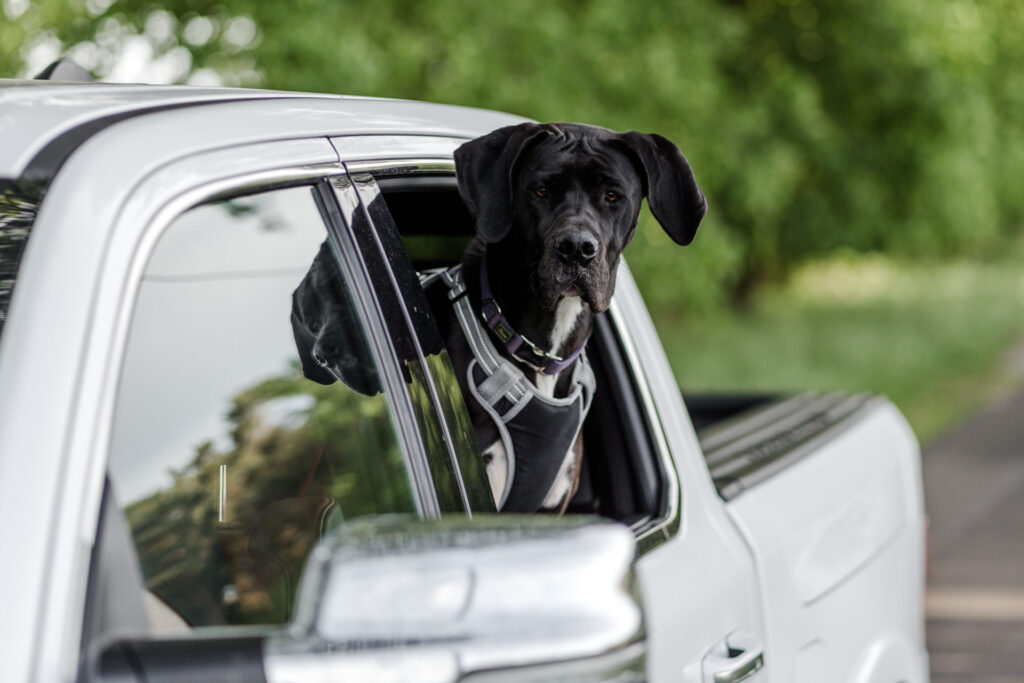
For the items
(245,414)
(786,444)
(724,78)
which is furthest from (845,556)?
(724,78)

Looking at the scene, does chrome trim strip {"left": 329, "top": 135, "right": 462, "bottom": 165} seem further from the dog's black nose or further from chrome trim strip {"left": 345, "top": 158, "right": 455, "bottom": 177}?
the dog's black nose

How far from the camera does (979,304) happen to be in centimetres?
2181

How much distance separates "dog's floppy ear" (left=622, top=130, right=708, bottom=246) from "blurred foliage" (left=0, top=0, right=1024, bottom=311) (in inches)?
211

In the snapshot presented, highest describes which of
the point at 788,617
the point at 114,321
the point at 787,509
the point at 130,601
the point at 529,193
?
the point at 529,193

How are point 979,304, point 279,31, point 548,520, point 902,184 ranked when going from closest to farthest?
point 548,520 < point 279,31 < point 902,184 < point 979,304

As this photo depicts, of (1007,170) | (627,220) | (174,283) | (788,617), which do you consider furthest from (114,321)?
(1007,170)

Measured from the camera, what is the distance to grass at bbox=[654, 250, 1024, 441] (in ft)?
45.2

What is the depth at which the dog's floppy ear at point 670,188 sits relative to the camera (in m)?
2.82

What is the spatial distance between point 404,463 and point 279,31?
6848mm

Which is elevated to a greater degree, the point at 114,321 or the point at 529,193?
the point at 529,193

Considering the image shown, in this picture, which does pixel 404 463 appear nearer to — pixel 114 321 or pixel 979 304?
pixel 114 321

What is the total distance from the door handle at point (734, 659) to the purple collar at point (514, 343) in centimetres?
68

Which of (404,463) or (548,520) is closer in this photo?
(548,520)

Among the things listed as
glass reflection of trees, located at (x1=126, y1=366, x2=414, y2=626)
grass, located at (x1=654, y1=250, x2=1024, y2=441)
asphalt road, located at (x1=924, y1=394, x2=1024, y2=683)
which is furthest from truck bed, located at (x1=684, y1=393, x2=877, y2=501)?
grass, located at (x1=654, y1=250, x2=1024, y2=441)
